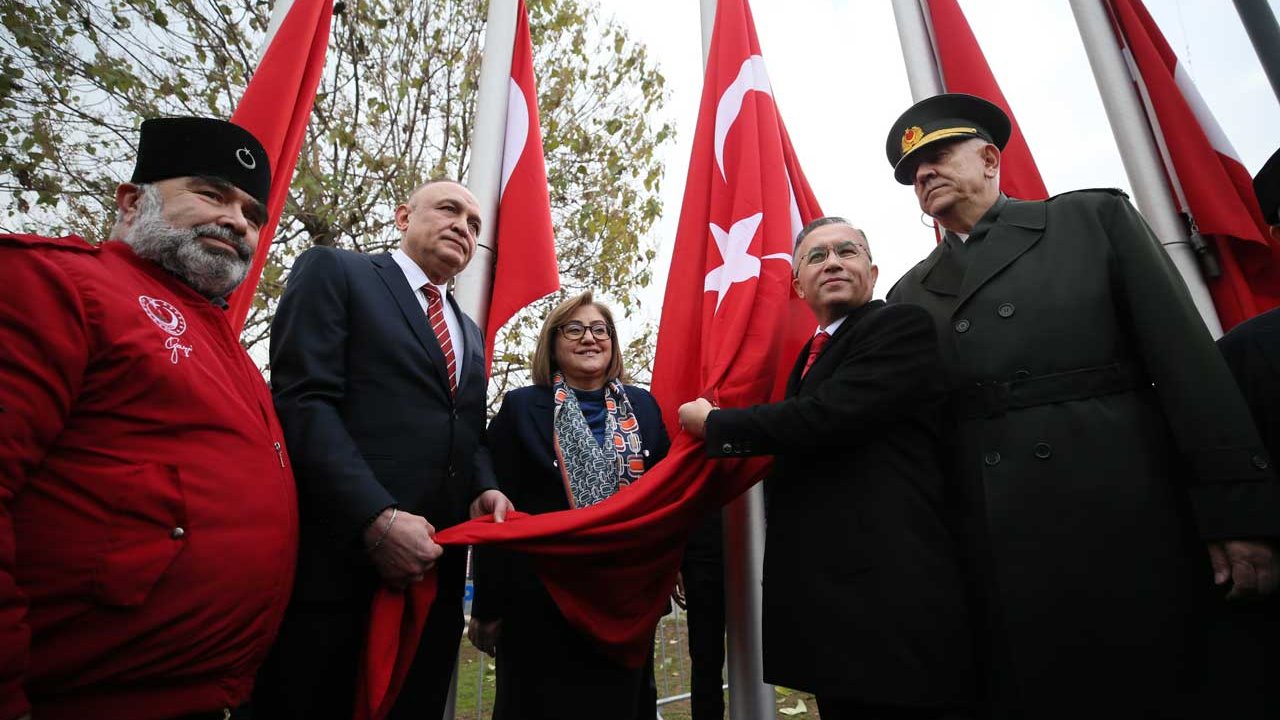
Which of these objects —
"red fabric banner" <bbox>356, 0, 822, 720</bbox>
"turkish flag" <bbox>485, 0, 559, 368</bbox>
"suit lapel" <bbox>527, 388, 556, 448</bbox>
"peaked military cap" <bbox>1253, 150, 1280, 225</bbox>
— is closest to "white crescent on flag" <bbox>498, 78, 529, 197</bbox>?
"turkish flag" <bbox>485, 0, 559, 368</bbox>

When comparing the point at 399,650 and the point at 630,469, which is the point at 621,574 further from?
the point at 399,650

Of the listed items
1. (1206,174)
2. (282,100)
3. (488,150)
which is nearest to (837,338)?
(488,150)

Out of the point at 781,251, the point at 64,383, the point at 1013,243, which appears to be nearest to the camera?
the point at 64,383

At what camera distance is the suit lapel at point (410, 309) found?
84.8 inches

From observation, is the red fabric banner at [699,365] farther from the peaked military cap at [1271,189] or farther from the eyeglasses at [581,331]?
the peaked military cap at [1271,189]

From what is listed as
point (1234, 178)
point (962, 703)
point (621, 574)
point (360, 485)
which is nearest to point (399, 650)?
point (360, 485)

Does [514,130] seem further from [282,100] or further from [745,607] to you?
[745,607]

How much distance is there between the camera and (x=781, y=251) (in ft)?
9.52

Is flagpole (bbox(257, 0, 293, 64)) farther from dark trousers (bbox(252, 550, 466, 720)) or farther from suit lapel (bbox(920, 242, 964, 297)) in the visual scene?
suit lapel (bbox(920, 242, 964, 297))

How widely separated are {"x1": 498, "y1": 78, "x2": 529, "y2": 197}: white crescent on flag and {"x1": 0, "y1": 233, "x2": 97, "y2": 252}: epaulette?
2121mm

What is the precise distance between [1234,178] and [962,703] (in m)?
3.16

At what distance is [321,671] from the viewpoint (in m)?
1.77

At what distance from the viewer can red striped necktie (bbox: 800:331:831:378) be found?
2.28 meters

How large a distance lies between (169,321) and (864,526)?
6.34 feet
